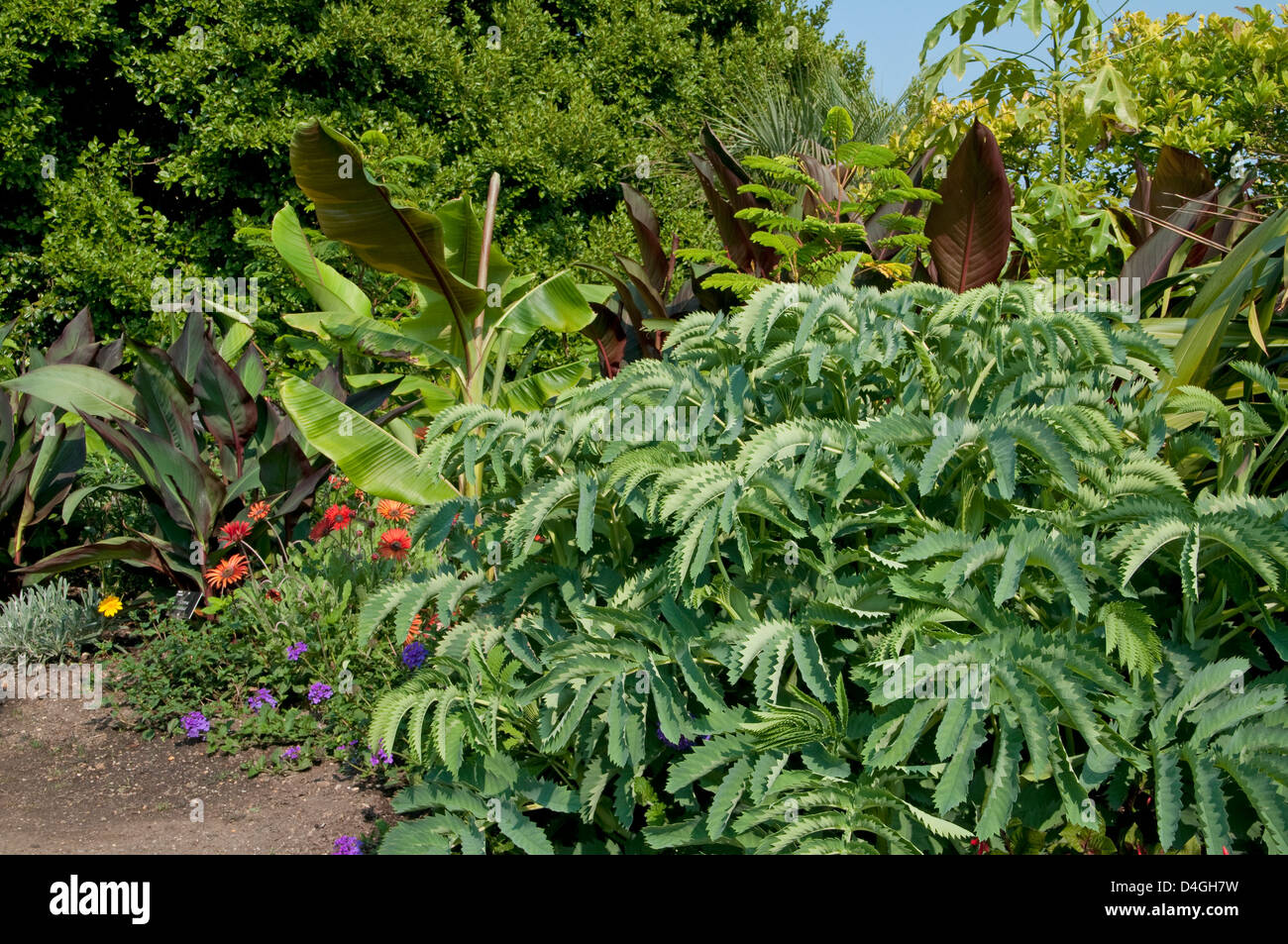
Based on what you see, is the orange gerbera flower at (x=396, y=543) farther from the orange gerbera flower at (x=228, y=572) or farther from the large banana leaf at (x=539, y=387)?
the large banana leaf at (x=539, y=387)

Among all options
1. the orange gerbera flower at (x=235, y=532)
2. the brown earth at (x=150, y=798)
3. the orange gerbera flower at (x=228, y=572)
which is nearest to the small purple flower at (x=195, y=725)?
the brown earth at (x=150, y=798)

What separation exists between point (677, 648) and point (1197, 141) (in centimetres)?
485

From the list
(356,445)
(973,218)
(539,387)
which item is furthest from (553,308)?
(973,218)

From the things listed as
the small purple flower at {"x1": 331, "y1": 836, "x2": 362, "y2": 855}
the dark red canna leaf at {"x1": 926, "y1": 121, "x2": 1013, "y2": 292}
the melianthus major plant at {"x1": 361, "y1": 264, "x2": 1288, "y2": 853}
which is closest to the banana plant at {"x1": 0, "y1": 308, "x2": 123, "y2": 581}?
the small purple flower at {"x1": 331, "y1": 836, "x2": 362, "y2": 855}

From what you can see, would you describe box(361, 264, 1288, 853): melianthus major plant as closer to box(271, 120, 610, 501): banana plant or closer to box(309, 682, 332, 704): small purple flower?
box(309, 682, 332, 704): small purple flower

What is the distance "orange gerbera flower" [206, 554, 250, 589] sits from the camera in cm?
399

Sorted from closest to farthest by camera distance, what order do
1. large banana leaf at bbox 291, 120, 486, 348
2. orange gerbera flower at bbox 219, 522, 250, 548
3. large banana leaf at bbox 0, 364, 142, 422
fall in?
large banana leaf at bbox 291, 120, 486, 348
orange gerbera flower at bbox 219, 522, 250, 548
large banana leaf at bbox 0, 364, 142, 422

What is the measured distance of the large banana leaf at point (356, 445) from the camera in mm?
4023

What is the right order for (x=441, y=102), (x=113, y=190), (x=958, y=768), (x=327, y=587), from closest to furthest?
(x=958, y=768) < (x=327, y=587) < (x=113, y=190) < (x=441, y=102)

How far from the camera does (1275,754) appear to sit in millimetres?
1895

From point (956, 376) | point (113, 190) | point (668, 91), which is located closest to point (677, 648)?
point (956, 376)

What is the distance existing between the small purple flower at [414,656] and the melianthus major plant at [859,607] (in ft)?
2.19

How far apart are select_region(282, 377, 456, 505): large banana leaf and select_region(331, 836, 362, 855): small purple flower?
154cm

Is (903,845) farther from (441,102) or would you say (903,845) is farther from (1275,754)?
(441,102)
